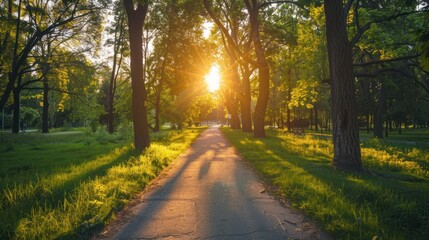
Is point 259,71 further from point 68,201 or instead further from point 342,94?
point 68,201

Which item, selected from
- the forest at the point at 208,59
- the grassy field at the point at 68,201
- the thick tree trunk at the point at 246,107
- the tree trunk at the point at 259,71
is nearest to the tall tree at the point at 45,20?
the forest at the point at 208,59

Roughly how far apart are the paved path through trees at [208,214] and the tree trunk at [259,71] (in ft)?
49.9

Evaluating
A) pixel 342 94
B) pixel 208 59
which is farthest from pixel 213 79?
pixel 342 94

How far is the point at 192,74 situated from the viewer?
1427 inches

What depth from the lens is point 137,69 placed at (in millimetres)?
14875

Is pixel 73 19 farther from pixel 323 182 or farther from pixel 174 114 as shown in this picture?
pixel 174 114

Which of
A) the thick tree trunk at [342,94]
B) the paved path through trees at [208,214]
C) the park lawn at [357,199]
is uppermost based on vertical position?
the thick tree trunk at [342,94]

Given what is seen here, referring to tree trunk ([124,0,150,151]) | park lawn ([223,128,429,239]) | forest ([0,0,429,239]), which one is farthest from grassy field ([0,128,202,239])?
tree trunk ([124,0,150,151])

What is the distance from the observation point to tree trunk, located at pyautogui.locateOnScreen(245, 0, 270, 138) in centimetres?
2253

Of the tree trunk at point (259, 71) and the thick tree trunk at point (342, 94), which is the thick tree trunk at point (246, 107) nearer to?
the tree trunk at point (259, 71)

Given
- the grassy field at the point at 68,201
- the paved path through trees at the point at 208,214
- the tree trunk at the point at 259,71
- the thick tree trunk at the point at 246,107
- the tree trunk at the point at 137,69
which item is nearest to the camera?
the grassy field at the point at 68,201

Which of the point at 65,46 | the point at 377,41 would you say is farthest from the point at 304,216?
the point at 65,46

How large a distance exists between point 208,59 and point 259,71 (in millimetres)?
14897

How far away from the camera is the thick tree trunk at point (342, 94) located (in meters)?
9.38
